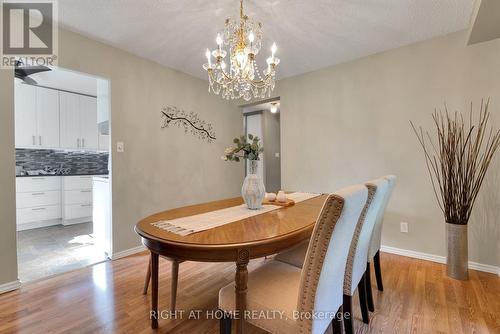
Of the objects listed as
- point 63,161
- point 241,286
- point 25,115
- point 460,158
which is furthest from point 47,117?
point 460,158

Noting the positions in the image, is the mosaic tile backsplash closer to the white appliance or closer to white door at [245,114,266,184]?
the white appliance

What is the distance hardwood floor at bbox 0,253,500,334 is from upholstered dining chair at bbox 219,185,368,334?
1.84 ft

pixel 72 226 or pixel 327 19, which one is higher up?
pixel 327 19

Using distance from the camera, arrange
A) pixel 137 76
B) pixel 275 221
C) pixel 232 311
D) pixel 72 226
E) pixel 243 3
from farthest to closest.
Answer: pixel 72 226 → pixel 137 76 → pixel 243 3 → pixel 275 221 → pixel 232 311

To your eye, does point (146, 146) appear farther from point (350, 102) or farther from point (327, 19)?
point (350, 102)

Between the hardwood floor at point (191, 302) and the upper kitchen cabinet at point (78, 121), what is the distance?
9.44ft

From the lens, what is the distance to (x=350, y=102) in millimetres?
3025

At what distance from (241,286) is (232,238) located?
214 mm

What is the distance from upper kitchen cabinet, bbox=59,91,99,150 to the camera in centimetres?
422

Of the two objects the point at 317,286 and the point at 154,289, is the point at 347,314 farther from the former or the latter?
the point at 154,289

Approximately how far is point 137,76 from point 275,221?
2487 millimetres

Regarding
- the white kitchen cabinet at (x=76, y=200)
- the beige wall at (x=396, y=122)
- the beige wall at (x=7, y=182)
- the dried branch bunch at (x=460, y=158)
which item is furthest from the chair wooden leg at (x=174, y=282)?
the white kitchen cabinet at (x=76, y=200)

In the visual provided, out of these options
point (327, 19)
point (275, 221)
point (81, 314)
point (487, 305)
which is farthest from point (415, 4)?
point (81, 314)

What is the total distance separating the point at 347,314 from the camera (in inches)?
51.6
